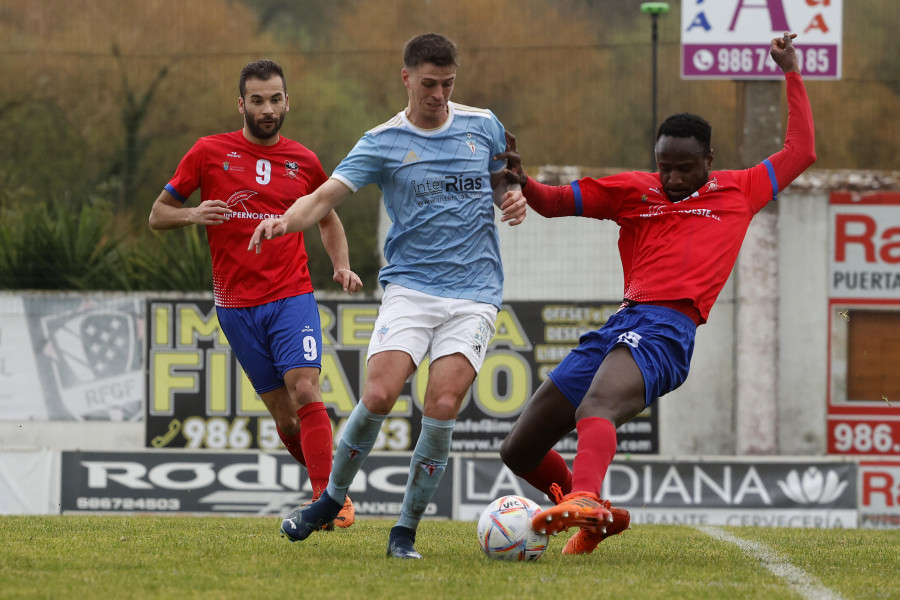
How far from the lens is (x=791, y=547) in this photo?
6.56 meters

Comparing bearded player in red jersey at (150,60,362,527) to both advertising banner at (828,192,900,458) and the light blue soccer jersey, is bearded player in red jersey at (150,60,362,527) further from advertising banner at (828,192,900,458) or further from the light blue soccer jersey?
advertising banner at (828,192,900,458)

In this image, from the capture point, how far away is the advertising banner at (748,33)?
16156 mm

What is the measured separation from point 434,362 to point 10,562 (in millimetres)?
2012

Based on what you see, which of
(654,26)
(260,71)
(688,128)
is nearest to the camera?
(688,128)

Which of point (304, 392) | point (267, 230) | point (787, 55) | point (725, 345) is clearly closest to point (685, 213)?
point (787, 55)

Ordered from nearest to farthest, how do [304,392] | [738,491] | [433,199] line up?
[433,199]
[304,392]
[738,491]

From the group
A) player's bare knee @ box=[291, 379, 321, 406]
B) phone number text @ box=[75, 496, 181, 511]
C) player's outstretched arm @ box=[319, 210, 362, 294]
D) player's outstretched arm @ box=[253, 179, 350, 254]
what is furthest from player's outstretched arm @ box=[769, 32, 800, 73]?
phone number text @ box=[75, 496, 181, 511]

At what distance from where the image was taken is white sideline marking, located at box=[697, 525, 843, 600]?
4.70m

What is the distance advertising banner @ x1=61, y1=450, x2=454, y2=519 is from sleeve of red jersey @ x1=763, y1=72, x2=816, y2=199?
7005 millimetres

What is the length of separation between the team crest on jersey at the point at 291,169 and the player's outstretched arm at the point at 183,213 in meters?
0.44

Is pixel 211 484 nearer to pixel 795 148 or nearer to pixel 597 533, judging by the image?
pixel 597 533

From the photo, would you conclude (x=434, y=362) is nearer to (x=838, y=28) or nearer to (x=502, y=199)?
(x=502, y=199)

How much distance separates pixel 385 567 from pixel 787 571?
177cm

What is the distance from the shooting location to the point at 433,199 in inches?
222
